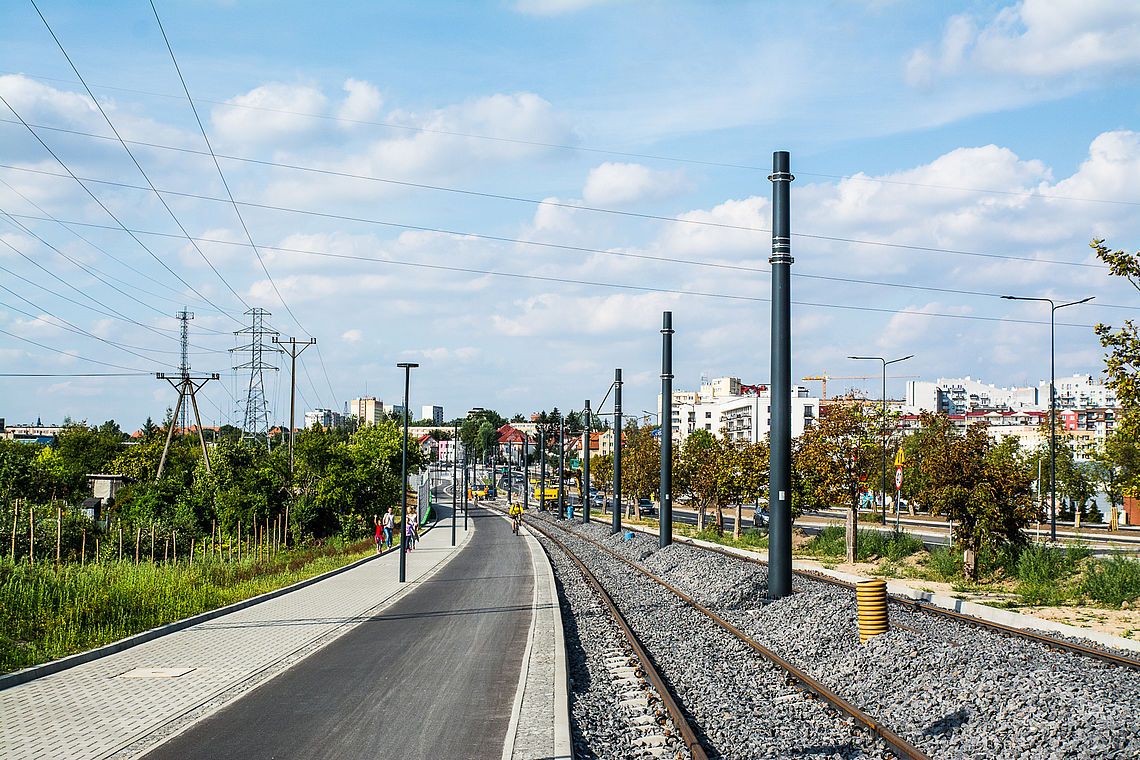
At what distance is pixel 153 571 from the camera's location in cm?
2502

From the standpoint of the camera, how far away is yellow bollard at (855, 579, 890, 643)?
15.2 meters

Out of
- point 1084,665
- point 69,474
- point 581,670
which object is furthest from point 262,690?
point 69,474

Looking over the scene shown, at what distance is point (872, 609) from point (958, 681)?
4.02 metres

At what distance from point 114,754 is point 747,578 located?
15.1m

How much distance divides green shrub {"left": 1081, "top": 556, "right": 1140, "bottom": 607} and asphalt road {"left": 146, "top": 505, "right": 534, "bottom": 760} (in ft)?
39.2

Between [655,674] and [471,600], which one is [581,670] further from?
[471,600]

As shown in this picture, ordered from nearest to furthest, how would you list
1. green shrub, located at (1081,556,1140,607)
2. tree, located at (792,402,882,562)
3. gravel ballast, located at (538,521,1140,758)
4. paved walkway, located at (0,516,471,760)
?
gravel ballast, located at (538,521,1140,758) < paved walkway, located at (0,516,471,760) < green shrub, located at (1081,556,1140,607) < tree, located at (792,402,882,562)

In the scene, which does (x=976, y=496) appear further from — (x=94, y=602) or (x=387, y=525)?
(x=387, y=525)

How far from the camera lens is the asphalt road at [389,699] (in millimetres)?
9617

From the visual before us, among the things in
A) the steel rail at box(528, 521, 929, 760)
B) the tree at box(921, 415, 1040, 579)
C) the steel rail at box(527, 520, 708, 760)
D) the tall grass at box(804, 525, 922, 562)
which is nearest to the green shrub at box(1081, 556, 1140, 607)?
the tree at box(921, 415, 1040, 579)

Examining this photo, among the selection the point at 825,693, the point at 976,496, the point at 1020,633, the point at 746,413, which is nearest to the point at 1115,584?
the point at 976,496

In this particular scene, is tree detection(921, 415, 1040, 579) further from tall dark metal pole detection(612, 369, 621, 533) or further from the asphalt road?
tall dark metal pole detection(612, 369, 621, 533)

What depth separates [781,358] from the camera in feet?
62.5

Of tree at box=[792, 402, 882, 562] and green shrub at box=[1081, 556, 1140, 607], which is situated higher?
tree at box=[792, 402, 882, 562]
